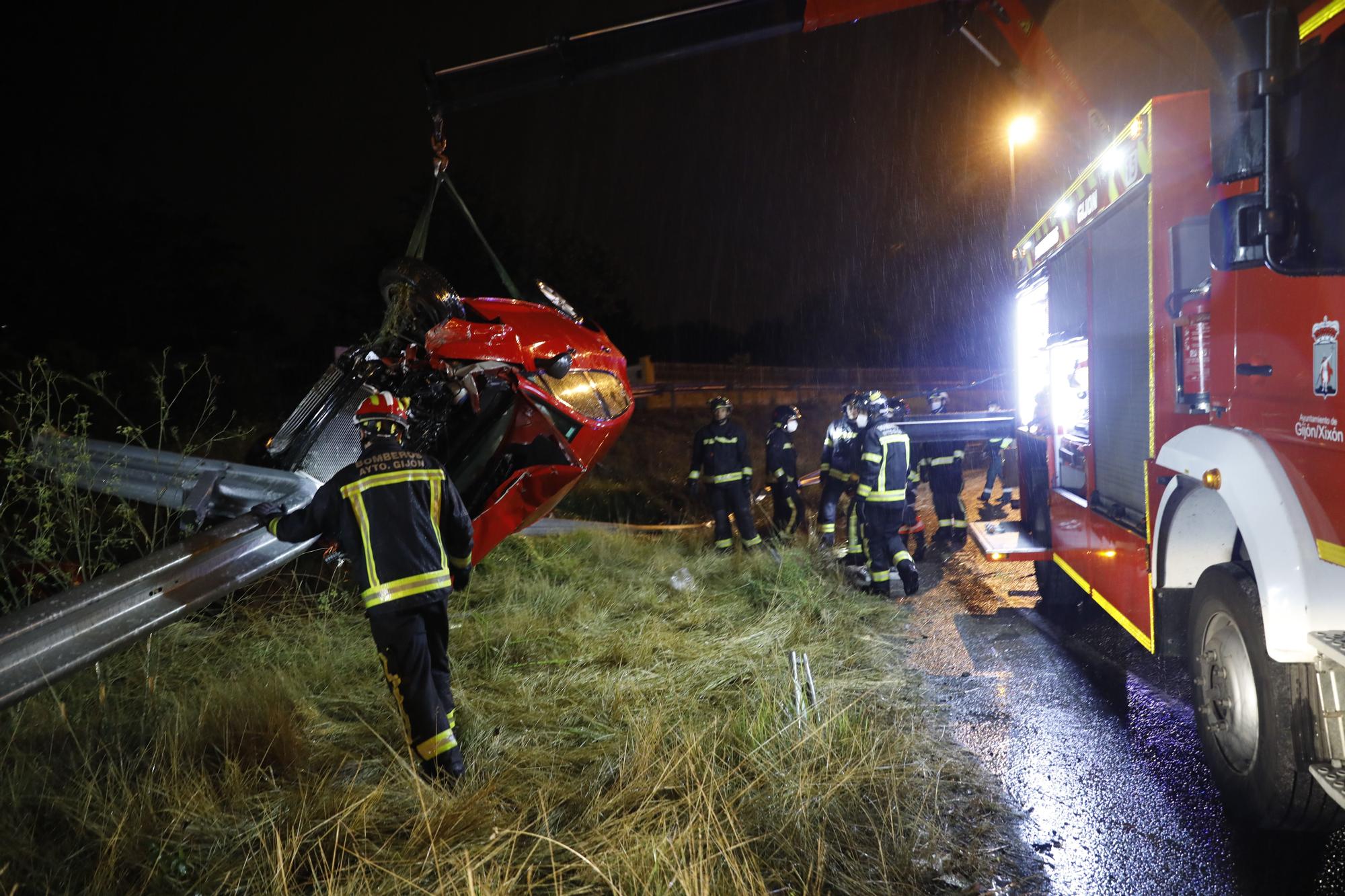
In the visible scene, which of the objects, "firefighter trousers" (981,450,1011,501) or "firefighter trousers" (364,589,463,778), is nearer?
"firefighter trousers" (364,589,463,778)

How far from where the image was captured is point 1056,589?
18.7 ft

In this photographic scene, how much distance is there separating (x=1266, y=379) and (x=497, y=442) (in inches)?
124

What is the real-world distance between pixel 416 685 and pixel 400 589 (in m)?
0.38

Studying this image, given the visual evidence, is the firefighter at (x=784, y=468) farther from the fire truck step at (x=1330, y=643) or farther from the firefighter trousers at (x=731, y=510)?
the fire truck step at (x=1330, y=643)

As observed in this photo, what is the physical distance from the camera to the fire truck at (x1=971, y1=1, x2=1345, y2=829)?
2.31m

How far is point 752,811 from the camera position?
110 inches

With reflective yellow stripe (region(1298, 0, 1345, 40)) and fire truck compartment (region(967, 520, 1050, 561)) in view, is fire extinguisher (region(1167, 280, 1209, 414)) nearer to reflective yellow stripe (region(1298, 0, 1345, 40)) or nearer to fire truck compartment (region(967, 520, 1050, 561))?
reflective yellow stripe (region(1298, 0, 1345, 40))

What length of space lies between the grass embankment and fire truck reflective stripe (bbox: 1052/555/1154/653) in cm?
101

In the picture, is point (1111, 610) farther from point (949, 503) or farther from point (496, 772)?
point (949, 503)

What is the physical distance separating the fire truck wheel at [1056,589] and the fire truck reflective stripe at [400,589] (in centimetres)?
429

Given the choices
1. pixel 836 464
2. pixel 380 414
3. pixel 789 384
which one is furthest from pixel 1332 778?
pixel 789 384

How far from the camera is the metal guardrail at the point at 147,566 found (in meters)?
2.56

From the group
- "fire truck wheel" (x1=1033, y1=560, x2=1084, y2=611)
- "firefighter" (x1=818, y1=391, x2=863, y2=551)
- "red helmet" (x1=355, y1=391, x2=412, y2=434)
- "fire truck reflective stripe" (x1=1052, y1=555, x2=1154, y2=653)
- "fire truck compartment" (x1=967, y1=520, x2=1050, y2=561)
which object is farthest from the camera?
"firefighter" (x1=818, y1=391, x2=863, y2=551)

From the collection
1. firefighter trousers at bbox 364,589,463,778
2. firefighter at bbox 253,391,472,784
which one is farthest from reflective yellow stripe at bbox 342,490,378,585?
firefighter trousers at bbox 364,589,463,778
